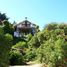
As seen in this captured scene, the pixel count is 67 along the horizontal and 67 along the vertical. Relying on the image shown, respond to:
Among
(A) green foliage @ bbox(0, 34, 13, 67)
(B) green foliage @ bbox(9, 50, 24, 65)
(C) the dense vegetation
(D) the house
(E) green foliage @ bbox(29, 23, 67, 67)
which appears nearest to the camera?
(A) green foliage @ bbox(0, 34, 13, 67)

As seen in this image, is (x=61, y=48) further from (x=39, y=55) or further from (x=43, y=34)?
(x=43, y=34)

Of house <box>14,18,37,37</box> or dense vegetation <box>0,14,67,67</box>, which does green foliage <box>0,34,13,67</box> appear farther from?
house <box>14,18,37,37</box>

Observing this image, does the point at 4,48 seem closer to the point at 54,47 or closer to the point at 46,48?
the point at 54,47

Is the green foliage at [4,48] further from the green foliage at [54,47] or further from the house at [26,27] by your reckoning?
the house at [26,27]

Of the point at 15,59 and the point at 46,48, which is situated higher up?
the point at 46,48

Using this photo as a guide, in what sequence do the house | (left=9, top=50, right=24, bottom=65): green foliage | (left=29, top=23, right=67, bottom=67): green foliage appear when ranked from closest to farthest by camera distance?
(left=29, top=23, right=67, bottom=67): green foliage, (left=9, top=50, right=24, bottom=65): green foliage, the house

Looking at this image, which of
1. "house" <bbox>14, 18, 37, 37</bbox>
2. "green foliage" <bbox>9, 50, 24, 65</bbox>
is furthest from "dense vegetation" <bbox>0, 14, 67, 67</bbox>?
"house" <bbox>14, 18, 37, 37</bbox>

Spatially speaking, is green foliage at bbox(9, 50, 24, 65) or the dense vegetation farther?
green foliage at bbox(9, 50, 24, 65)

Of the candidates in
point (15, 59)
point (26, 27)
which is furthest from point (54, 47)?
point (26, 27)

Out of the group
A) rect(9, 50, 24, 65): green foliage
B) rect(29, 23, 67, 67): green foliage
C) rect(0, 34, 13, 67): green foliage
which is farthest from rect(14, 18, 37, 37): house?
rect(0, 34, 13, 67): green foliage

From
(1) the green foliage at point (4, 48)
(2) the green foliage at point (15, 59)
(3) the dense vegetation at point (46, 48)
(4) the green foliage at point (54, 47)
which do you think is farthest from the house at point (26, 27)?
(1) the green foliage at point (4, 48)

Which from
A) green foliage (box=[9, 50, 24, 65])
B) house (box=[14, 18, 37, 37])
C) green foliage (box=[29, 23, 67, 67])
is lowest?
green foliage (box=[9, 50, 24, 65])

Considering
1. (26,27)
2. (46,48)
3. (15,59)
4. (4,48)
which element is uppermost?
(26,27)

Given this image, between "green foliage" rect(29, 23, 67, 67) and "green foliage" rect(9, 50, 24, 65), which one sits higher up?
"green foliage" rect(29, 23, 67, 67)
